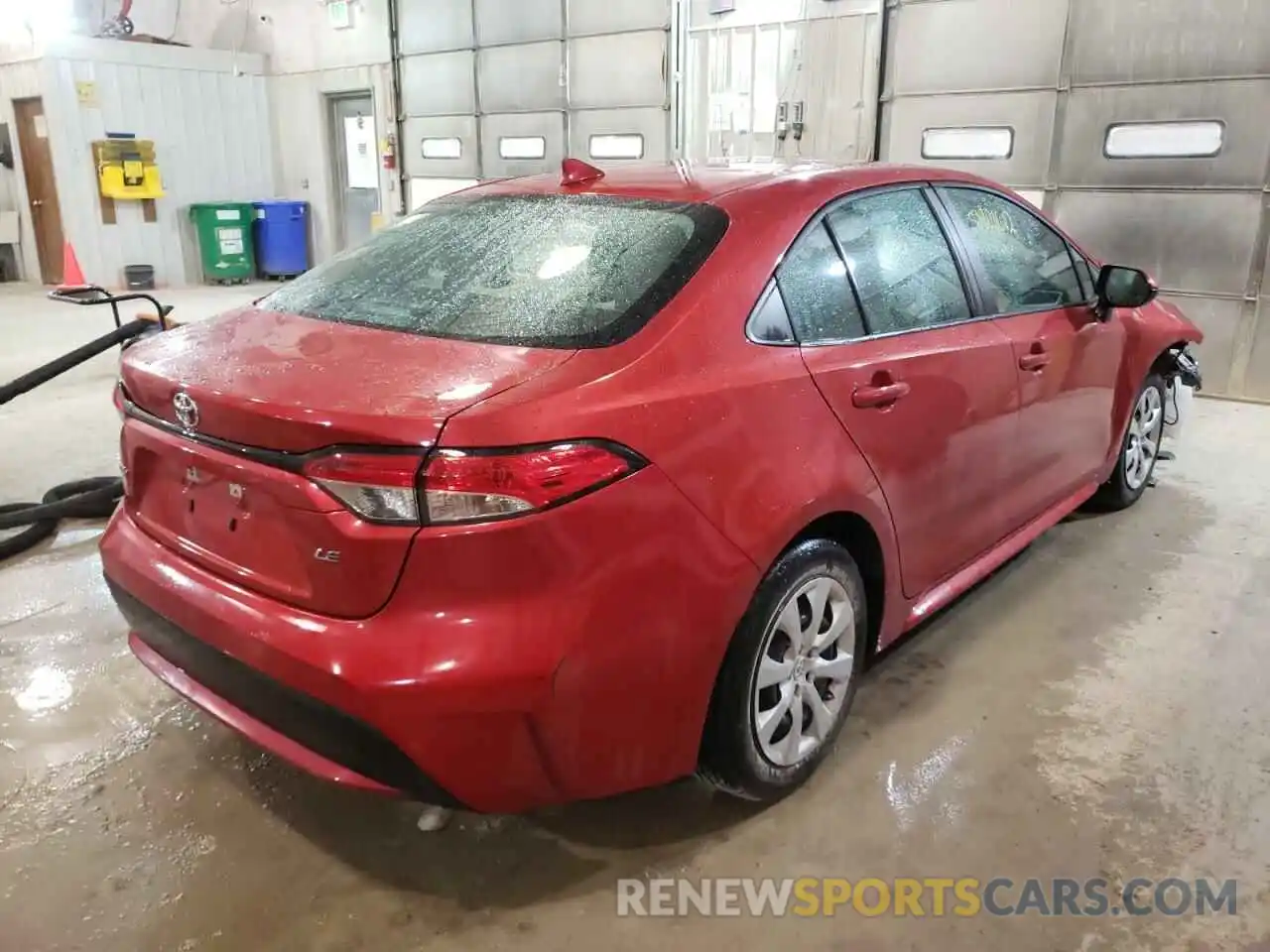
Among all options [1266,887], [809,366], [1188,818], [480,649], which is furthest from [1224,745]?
[480,649]

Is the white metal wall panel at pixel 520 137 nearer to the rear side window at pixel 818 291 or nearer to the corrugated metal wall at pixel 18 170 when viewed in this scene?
the corrugated metal wall at pixel 18 170

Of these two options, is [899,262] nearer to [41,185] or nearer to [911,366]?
[911,366]

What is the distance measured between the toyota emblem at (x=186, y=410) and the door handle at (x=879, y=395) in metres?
1.33

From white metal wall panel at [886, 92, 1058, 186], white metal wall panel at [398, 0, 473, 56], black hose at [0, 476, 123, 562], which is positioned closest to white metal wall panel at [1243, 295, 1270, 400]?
white metal wall panel at [886, 92, 1058, 186]

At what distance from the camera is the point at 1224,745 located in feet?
8.07

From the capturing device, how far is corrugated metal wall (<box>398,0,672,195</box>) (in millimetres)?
8594

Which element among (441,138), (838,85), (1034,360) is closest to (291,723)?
(1034,360)

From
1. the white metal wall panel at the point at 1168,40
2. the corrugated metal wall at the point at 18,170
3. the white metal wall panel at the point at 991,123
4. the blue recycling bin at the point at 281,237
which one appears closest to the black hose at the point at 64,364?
the white metal wall panel at the point at 991,123

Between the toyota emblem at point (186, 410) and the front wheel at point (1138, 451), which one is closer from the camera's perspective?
the toyota emblem at point (186, 410)

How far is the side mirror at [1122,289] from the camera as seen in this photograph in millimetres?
3232

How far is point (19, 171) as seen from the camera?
36.6 feet

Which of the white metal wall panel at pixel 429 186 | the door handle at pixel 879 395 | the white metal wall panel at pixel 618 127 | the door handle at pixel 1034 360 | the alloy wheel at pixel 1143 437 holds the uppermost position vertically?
the white metal wall panel at pixel 618 127

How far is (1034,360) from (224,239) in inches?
425

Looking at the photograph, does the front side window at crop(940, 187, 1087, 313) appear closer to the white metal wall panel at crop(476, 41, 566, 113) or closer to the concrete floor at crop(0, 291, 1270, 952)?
the concrete floor at crop(0, 291, 1270, 952)
